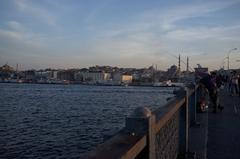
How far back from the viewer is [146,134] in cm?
346

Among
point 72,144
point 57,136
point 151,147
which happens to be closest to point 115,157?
point 151,147

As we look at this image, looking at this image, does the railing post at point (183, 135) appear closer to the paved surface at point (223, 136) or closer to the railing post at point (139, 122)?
the paved surface at point (223, 136)

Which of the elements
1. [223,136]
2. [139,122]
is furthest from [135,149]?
[223,136]

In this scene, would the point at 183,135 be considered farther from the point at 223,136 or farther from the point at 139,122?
the point at 139,122

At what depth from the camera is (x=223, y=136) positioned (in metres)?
10.1

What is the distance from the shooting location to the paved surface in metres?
7.97

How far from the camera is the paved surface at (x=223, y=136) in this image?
7.97 metres

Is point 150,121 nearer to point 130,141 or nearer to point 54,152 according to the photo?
point 130,141

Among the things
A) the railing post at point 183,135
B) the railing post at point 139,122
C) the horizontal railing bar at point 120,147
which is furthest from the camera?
the railing post at point 183,135

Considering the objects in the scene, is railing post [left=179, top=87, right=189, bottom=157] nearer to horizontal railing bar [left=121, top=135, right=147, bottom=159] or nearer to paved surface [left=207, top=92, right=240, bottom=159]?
Answer: paved surface [left=207, top=92, right=240, bottom=159]

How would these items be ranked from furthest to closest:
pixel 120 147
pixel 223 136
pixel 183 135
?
pixel 223 136, pixel 183 135, pixel 120 147

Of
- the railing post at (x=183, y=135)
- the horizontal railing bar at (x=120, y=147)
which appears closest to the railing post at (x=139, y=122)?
the horizontal railing bar at (x=120, y=147)

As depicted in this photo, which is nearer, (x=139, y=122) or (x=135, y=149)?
(x=135, y=149)

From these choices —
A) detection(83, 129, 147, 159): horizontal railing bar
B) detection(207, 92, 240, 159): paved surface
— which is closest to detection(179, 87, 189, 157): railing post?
detection(207, 92, 240, 159): paved surface
